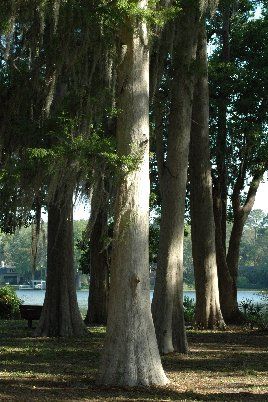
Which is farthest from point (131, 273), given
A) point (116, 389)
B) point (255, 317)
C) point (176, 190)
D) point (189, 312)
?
point (189, 312)

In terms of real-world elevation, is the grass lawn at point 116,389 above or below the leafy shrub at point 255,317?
below

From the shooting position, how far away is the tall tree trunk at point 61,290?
17.4m

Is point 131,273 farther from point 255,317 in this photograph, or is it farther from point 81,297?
point 81,297

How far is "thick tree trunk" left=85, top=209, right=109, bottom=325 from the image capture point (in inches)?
885

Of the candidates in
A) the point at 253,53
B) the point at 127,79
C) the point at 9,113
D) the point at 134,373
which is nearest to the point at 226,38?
the point at 253,53

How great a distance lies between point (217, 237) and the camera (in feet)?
75.6

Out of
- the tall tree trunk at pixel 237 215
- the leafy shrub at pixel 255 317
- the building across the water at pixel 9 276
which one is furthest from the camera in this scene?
the building across the water at pixel 9 276

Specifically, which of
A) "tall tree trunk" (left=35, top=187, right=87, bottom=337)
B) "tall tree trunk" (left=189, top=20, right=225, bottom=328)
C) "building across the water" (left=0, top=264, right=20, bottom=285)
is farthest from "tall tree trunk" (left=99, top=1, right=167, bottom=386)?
"building across the water" (left=0, top=264, right=20, bottom=285)

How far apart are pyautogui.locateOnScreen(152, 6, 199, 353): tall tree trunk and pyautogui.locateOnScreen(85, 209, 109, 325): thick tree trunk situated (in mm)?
7578

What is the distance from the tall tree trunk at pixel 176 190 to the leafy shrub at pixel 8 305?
1171cm

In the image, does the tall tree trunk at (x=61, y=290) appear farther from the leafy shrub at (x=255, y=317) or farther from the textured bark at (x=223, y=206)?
the textured bark at (x=223, y=206)

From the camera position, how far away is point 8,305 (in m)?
25.8

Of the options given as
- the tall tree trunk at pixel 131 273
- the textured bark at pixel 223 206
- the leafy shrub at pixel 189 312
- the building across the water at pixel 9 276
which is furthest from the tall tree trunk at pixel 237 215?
the building across the water at pixel 9 276

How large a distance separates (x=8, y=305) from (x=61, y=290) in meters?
8.70
